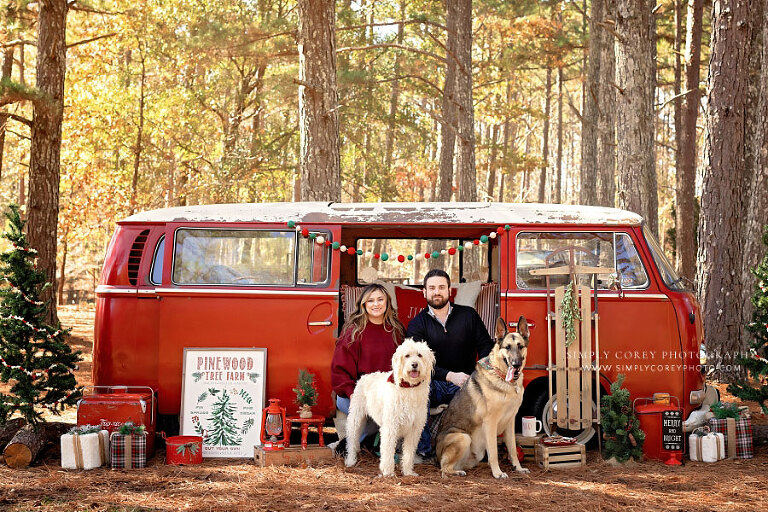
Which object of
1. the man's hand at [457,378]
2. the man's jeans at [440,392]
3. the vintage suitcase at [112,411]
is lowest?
the vintage suitcase at [112,411]

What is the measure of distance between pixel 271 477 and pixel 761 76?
9174 millimetres

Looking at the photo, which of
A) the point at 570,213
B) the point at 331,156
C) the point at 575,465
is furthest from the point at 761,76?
the point at 575,465

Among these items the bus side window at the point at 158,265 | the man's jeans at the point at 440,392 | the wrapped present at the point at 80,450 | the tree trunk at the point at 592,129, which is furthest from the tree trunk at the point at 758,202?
the tree trunk at the point at 592,129

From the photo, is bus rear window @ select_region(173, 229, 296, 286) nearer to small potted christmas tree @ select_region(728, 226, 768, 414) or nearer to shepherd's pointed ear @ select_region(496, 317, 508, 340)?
shepherd's pointed ear @ select_region(496, 317, 508, 340)

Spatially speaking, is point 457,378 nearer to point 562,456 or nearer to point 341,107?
point 562,456

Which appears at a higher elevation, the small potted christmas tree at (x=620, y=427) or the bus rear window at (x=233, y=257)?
the bus rear window at (x=233, y=257)

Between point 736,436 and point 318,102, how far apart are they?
7448 mm

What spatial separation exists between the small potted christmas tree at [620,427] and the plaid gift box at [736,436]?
0.91 metres

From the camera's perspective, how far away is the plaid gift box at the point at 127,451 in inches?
279

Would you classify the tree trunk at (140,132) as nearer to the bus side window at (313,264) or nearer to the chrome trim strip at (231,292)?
the chrome trim strip at (231,292)

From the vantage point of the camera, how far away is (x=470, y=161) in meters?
17.0

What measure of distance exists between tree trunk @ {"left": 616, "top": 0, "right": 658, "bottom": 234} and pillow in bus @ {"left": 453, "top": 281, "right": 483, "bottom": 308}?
5120 millimetres

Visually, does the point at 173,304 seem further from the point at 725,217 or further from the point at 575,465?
the point at 725,217

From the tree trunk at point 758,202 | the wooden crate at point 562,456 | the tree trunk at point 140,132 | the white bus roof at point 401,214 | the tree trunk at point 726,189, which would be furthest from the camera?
the tree trunk at point 140,132
